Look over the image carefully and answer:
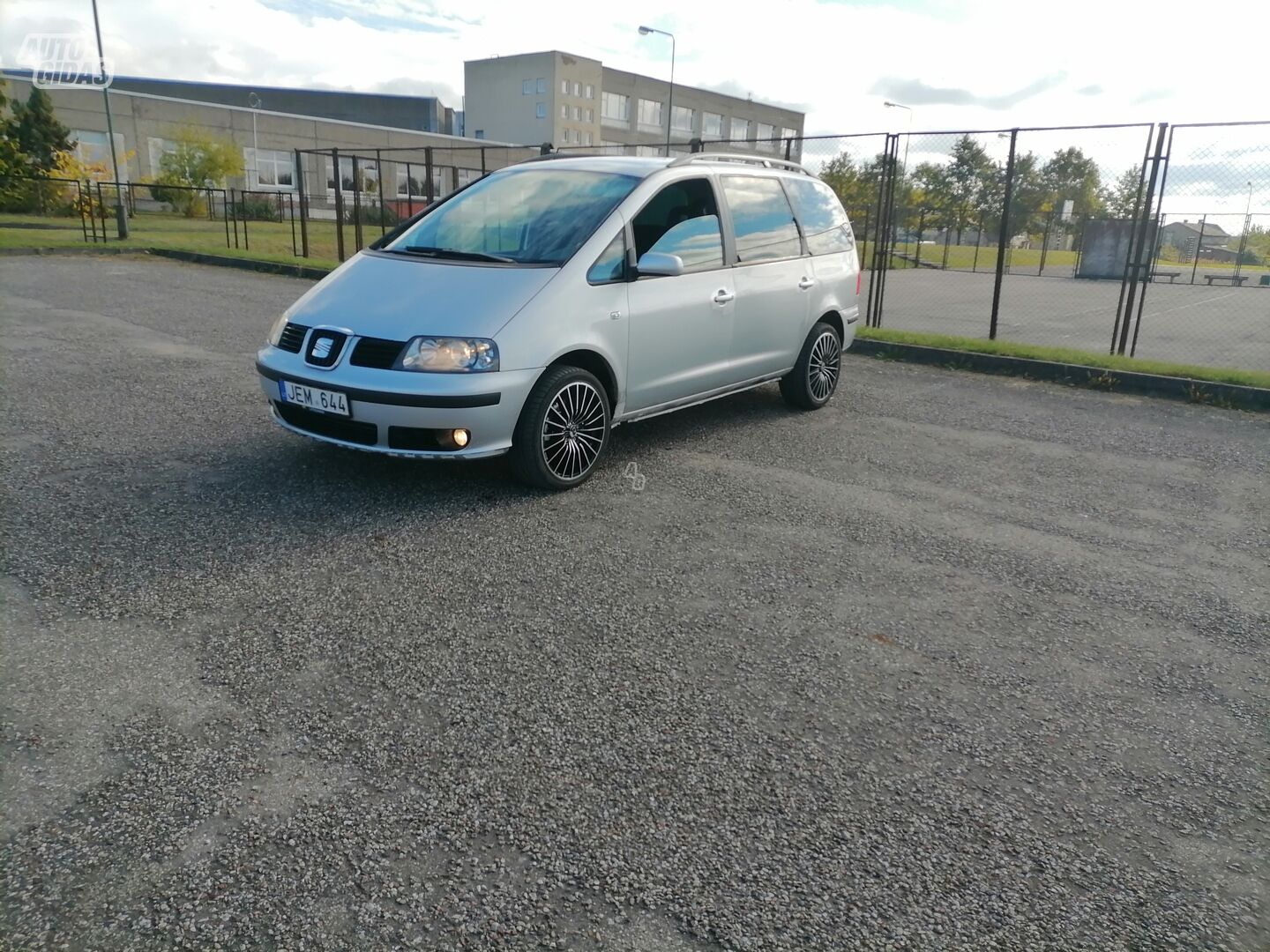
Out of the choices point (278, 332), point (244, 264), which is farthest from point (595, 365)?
point (244, 264)

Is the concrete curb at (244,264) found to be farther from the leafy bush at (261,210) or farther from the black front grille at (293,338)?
the leafy bush at (261,210)

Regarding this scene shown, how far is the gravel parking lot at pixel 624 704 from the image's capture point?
7.52 ft

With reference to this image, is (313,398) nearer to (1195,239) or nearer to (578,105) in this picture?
(1195,239)

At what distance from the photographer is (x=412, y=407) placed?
4.79m

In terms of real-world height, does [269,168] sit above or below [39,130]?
below

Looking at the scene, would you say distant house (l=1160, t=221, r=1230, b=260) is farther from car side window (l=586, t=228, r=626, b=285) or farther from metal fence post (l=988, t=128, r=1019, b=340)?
car side window (l=586, t=228, r=626, b=285)

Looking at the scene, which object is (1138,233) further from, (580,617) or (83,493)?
(83,493)

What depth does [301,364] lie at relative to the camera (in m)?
5.09

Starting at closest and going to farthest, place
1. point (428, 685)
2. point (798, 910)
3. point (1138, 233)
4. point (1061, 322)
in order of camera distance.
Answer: point (798, 910)
point (428, 685)
point (1138, 233)
point (1061, 322)

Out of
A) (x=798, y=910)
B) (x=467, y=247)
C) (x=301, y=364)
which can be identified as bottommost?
(x=798, y=910)

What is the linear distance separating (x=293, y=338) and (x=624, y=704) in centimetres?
328

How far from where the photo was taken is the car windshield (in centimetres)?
552

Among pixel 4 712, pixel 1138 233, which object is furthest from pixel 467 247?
pixel 1138 233

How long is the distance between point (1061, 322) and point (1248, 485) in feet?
35.6
